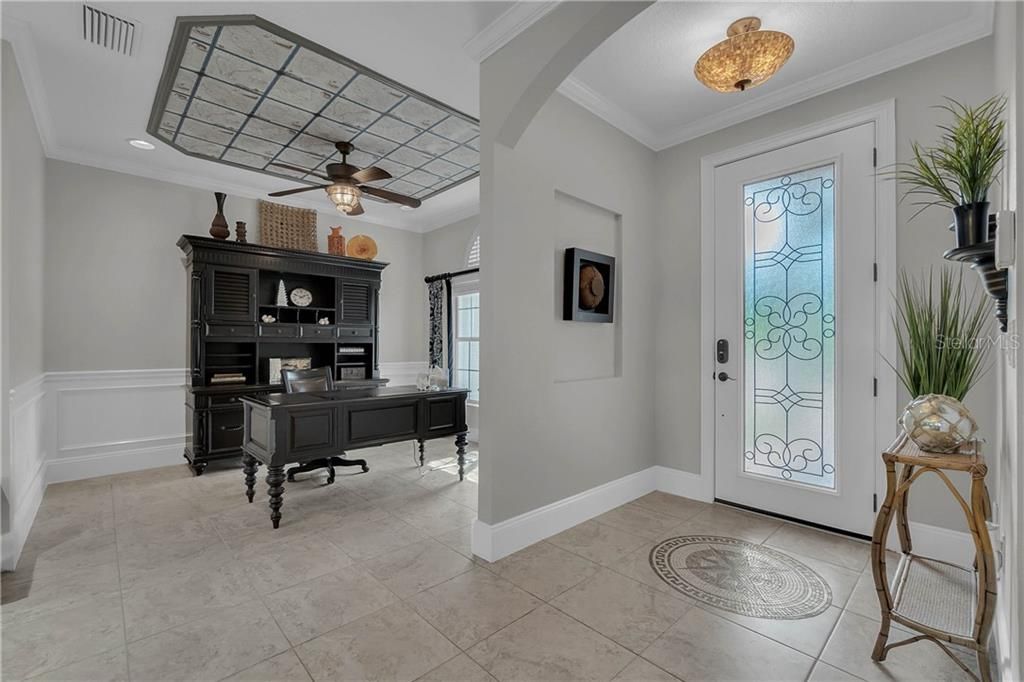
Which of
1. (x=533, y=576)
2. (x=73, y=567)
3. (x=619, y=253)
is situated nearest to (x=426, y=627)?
(x=533, y=576)

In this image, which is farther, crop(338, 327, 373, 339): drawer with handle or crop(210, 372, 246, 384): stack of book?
crop(338, 327, 373, 339): drawer with handle

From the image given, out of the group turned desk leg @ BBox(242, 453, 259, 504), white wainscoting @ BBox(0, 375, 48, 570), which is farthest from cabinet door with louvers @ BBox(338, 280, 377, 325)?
white wainscoting @ BBox(0, 375, 48, 570)

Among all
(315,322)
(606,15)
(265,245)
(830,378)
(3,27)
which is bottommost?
(830,378)

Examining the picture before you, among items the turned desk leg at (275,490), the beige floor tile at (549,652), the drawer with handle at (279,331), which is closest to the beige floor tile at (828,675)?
the beige floor tile at (549,652)

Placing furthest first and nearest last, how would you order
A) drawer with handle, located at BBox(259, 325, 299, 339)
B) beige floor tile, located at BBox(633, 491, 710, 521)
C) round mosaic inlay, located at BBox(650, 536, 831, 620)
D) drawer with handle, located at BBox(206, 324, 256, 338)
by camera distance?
drawer with handle, located at BBox(259, 325, 299, 339) → drawer with handle, located at BBox(206, 324, 256, 338) → beige floor tile, located at BBox(633, 491, 710, 521) → round mosaic inlay, located at BBox(650, 536, 831, 620)

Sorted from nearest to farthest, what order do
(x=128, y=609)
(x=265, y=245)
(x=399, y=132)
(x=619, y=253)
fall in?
(x=128, y=609), (x=619, y=253), (x=399, y=132), (x=265, y=245)

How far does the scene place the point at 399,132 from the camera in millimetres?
3762

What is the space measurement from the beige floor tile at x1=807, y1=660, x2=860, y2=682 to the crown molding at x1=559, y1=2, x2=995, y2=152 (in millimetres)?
3120

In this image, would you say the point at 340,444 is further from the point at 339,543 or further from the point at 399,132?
the point at 399,132

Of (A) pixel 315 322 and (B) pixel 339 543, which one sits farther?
(A) pixel 315 322

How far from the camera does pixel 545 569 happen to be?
95.9 inches

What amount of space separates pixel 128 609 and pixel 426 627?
1374 mm

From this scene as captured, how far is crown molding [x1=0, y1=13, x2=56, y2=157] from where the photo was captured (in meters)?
2.43

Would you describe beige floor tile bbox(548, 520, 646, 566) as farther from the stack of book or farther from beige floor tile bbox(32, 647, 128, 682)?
the stack of book
